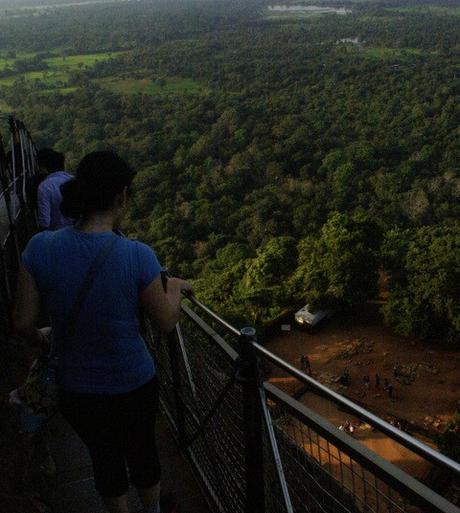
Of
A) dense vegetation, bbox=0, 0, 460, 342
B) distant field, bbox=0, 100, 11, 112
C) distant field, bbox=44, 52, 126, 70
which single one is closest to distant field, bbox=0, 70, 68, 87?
dense vegetation, bbox=0, 0, 460, 342

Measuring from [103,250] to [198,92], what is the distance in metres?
56.8

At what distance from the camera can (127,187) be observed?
5.58ft

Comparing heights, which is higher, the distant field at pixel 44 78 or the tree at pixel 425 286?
the distant field at pixel 44 78

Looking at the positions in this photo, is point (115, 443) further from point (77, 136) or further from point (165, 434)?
point (77, 136)

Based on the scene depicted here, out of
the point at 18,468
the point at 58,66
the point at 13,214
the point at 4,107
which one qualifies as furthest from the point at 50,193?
the point at 58,66

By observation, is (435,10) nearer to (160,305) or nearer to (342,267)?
(342,267)

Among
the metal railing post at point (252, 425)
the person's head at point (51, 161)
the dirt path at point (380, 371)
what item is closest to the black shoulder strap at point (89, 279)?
the metal railing post at point (252, 425)

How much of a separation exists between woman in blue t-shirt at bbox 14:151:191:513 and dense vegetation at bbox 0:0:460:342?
13.9 m

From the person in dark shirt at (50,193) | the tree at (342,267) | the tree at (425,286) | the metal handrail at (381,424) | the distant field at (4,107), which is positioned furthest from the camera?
the distant field at (4,107)

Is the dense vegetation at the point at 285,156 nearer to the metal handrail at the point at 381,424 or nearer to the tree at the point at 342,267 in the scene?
the tree at the point at 342,267

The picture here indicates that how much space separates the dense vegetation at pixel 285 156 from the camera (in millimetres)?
16281

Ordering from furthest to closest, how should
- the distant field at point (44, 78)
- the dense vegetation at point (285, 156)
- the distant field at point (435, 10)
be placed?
the distant field at point (435, 10)
the distant field at point (44, 78)
the dense vegetation at point (285, 156)

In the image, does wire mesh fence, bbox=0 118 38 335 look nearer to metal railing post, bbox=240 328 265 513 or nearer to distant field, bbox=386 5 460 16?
metal railing post, bbox=240 328 265 513

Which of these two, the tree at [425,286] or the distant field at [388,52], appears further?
the distant field at [388,52]
